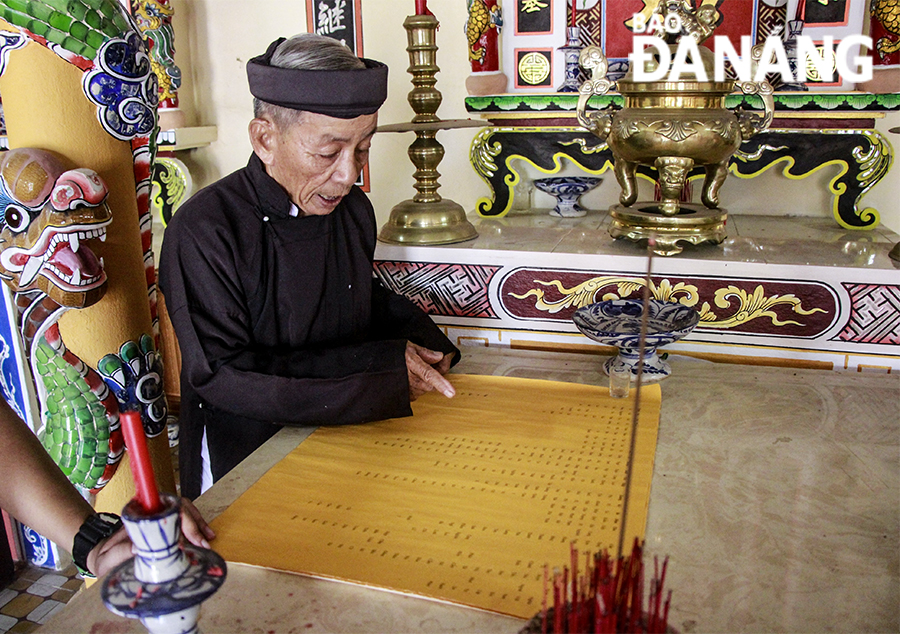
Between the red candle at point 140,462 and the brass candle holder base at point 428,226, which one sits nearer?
the red candle at point 140,462

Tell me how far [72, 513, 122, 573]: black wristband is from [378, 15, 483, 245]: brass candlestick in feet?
3.64

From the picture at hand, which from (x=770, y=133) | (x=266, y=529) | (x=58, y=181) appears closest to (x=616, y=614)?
(x=266, y=529)

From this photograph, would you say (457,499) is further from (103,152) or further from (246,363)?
(103,152)

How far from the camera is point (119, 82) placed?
139 cm

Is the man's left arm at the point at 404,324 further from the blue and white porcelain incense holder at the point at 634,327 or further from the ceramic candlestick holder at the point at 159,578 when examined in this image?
the ceramic candlestick holder at the point at 159,578

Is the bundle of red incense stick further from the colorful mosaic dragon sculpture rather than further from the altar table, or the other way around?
the colorful mosaic dragon sculpture

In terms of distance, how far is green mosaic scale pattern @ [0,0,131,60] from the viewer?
51.6 inches

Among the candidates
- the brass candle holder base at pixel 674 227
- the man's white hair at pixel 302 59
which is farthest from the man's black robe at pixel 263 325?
the brass candle holder base at pixel 674 227

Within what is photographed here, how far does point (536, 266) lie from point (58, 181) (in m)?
0.98

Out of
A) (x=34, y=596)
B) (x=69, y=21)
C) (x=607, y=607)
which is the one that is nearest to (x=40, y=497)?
(x=607, y=607)

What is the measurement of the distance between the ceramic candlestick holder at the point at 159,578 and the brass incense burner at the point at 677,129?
134cm

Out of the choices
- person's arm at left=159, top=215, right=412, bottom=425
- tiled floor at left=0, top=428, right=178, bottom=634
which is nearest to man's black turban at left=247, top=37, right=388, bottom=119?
person's arm at left=159, top=215, right=412, bottom=425

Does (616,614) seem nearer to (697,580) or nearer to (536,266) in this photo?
(697,580)

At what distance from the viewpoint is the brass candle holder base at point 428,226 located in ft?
6.12
